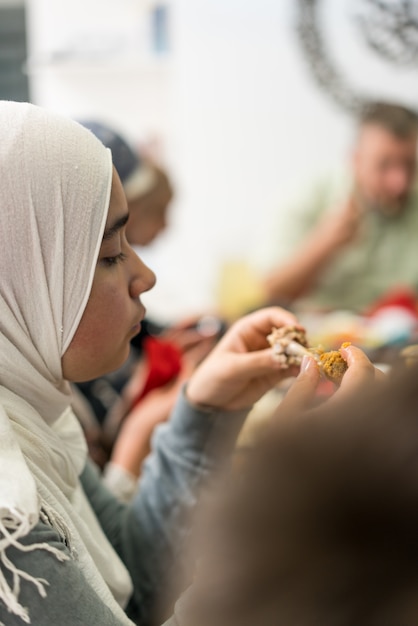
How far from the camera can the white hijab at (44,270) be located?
581mm

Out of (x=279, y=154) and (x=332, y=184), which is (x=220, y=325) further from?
(x=279, y=154)

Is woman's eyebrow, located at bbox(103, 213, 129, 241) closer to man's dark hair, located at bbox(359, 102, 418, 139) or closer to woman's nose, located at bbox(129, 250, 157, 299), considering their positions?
woman's nose, located at bbox(129, 250, 157, 299)

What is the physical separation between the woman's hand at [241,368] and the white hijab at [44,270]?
0.18 metres

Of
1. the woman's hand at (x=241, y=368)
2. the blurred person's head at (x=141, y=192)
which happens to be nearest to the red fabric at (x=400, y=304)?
the blurred person's head at (x=141, y=192)

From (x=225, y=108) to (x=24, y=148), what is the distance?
7.24 feet

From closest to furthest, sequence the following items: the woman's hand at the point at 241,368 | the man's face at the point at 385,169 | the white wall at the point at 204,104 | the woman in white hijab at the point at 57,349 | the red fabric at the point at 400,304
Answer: the woman in white hijab at the point at 57,349 < the woman's hand at the point at 241,368 < the red fabric at the point at 400,304 < the man's face at the point at 385,169 < the white wall at the point at 204,104

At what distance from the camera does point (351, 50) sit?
8.39 feet

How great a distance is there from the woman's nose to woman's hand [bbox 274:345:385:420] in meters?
0.17

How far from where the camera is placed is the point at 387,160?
2.08m

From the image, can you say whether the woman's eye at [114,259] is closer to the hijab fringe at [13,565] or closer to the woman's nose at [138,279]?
the woman's nose at [138,279]

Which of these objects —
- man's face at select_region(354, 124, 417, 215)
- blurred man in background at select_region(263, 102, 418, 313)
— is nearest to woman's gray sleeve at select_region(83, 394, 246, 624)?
blurred man in background at select_region(263, 102, 418, 313)

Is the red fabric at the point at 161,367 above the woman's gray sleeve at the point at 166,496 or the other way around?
the other way around

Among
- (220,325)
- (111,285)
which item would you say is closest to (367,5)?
(220,325)

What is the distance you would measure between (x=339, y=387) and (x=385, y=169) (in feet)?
5.44
